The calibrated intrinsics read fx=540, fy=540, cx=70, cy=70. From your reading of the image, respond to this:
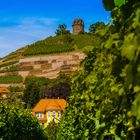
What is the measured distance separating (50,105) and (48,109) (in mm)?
1266

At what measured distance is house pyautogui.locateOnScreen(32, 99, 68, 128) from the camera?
115m

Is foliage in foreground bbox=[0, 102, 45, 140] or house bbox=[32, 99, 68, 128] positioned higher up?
foliage in foreground bbox=[0, 102, 45, 140]

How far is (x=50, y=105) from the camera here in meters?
116

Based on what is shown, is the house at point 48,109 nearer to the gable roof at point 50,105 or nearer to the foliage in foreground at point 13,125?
the gable roof at point 50,105

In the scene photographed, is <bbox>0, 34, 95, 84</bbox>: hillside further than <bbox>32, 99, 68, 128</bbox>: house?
Yes

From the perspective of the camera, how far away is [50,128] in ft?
246

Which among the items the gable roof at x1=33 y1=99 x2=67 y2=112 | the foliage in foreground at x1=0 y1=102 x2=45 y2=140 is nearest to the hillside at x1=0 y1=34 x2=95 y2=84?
the gable roof at x1=33 y1=99 x2=67 y2=112

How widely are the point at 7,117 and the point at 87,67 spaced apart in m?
12.1

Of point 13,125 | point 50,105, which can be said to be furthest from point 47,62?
point 13,125

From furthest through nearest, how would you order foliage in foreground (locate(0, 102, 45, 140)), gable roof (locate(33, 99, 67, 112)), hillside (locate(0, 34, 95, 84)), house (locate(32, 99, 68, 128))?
hillside (locate(0, 34, 95, 84))
house (locate(32, 99, 68, 128))
gable roof (locate(33, 99, 67, 112))
foliage in foreground (locate(0, 102, 45, 140))

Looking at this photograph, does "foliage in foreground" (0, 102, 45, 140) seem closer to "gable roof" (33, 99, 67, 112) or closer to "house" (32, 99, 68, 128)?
"gable roof" (33, 99, 67, 112)

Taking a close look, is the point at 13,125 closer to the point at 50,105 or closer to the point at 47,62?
the point at 50,105

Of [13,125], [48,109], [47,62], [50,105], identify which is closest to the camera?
[13,125]

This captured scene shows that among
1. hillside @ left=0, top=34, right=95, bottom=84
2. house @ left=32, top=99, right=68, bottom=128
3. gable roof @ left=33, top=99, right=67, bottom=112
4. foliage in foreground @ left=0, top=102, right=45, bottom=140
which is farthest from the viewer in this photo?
hillside @ left=0, top=34, right=95, bottom=84
